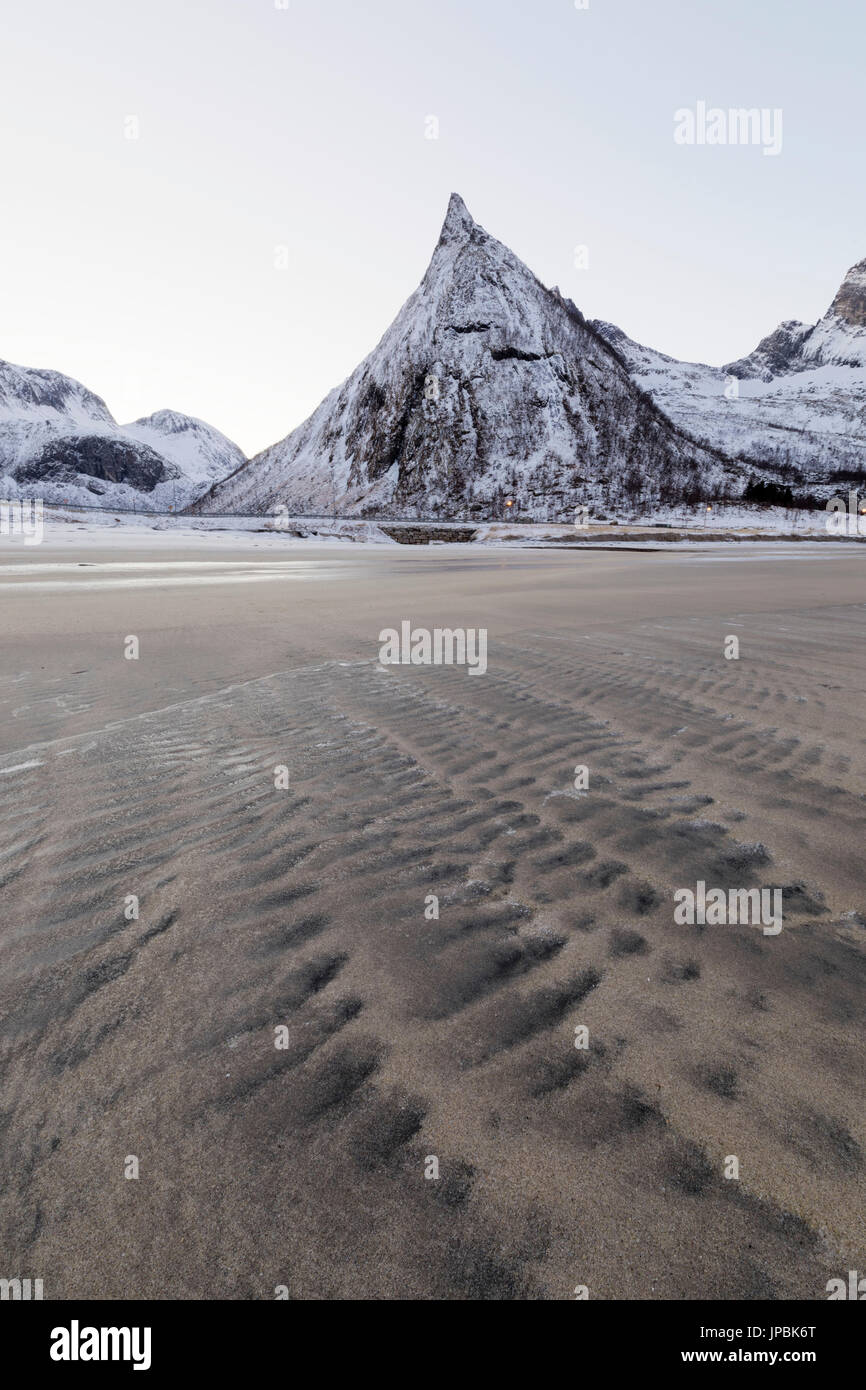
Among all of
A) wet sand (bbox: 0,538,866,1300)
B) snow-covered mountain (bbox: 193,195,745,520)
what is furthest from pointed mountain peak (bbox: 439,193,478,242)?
wet sand (bbox: 0,538,866,1300)

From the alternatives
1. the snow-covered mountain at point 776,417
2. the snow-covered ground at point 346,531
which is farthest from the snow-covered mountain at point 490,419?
the snow-covered mountain at point 776,417

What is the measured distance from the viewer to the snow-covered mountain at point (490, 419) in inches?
3428

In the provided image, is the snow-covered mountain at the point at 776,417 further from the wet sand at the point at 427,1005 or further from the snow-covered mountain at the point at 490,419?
the wet sand at the point at 427,1005

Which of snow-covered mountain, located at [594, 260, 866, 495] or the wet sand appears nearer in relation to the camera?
the wet sand

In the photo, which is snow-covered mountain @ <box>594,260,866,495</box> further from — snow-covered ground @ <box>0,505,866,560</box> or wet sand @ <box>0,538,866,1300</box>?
wet sand @ <box>0,538,866,1300</box>

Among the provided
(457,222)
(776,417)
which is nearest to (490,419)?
(457,222)

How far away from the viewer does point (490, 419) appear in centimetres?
9062

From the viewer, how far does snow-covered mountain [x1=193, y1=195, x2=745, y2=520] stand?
87.1 m

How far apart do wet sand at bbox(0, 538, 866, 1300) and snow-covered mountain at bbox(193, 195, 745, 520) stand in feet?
267

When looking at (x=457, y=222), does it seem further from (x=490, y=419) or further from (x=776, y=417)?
(x=776, y=417)

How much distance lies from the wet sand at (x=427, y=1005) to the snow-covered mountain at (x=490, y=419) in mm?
81436

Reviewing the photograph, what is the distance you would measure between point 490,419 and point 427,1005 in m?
96.8

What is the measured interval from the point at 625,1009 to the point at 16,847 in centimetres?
264
